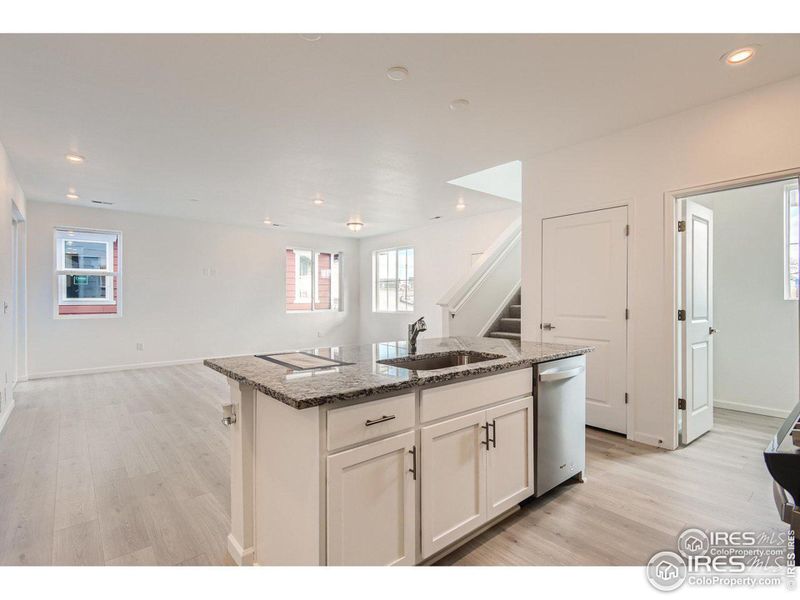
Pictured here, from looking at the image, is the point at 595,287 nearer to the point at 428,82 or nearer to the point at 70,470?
the point at 428,82

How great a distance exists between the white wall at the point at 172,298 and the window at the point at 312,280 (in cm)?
23

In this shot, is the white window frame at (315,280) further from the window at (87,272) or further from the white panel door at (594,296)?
the white panel door at (594,296)

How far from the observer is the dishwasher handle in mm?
2145

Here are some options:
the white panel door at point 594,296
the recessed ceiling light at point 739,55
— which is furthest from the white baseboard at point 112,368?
the recessed ceiling light at point 739,55

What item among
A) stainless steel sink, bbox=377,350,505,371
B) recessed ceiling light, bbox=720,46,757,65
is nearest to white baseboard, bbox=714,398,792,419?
recessed ceiling light, bbox=720,46,757,65

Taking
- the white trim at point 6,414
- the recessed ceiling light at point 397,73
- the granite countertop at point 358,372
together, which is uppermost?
the recessed ceiling light at point 397,73

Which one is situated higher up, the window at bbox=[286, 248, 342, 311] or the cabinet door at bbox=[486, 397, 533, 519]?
the window at bbox=[286, 248, 342, 311]

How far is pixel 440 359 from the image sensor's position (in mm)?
2355

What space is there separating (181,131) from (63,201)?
390 centimetres

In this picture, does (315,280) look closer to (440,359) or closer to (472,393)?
(440,359)

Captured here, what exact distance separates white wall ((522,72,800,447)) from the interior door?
165mm

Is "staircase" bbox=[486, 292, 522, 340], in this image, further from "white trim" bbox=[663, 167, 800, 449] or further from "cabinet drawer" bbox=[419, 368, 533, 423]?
"cabinet drawer" bbox=[419, 368, 533, 423]

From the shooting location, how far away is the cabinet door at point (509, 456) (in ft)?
6.15

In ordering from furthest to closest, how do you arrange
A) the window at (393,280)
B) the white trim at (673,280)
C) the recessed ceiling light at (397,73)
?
the window at (393,280)
the white trim at (673,280)
the recessed ceiling light at (397,73)
